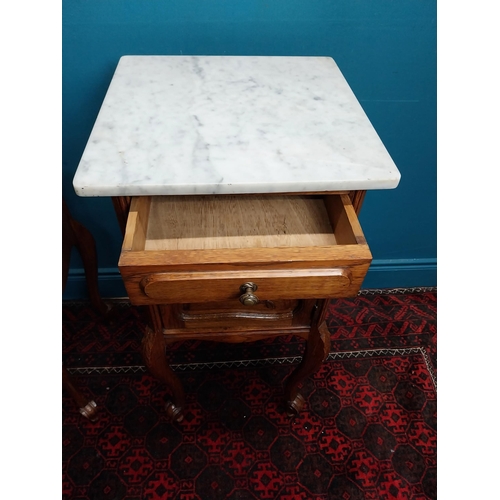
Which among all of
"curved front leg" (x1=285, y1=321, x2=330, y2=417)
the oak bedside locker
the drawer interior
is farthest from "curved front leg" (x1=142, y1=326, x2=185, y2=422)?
"curved front leg" (x1=285, y1=321, x2=330, y2=417)

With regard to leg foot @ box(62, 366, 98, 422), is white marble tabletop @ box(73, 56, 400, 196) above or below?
above

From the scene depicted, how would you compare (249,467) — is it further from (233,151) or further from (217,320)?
(233,151)

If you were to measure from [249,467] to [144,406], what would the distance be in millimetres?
345

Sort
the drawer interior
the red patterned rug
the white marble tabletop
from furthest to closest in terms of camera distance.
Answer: the red patterned rug
the drawer interior
the white marble tabletop

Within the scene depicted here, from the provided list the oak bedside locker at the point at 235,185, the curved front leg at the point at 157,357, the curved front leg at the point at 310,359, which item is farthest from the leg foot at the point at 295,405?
the curved front leg at the point at 157,357

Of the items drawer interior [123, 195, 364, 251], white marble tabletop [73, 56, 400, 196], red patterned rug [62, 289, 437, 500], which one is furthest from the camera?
red patterned rug [62, 289, 437, 500]

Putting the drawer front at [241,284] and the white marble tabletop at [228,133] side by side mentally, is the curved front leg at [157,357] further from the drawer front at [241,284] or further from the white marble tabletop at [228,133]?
the white marble tabletop at [228,133]

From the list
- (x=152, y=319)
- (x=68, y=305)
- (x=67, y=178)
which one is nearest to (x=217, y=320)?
(x=152, y=319)

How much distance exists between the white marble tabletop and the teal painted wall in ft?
0.23

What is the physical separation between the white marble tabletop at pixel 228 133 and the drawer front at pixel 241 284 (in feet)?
0.42

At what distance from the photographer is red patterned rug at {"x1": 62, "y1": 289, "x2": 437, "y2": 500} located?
102 cm

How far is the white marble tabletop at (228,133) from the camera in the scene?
0.60m

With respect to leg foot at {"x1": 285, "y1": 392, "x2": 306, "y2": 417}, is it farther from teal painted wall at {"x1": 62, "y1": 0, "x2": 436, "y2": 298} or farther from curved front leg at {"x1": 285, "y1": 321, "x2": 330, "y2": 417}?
teal painted wall at {"x1": 62, "y1": 0, "x2": 436, "y2": 298}

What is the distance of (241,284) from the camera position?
628 mm
